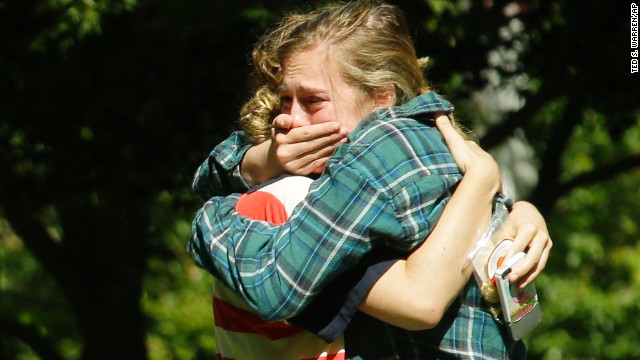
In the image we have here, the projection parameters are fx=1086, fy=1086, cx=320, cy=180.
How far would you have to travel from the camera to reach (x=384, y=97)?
2.30 m

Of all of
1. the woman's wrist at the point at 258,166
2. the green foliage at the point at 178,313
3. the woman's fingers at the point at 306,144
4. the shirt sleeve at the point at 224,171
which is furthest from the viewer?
the green foliage at the point at 178,313

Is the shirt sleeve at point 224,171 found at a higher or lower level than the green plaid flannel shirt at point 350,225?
lower

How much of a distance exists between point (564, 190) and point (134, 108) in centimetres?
228

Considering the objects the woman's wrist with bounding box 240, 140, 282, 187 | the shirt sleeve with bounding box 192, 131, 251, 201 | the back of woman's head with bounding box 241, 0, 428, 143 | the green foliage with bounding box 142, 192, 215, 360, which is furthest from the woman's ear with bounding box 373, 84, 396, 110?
the green foliage with bounding box 142, 192, 215, 360

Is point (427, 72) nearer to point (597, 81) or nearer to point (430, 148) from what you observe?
point (597, 81)

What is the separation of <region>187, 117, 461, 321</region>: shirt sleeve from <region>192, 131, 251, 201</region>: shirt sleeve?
34 cm

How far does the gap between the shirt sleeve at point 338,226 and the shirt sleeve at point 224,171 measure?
0.34 metres

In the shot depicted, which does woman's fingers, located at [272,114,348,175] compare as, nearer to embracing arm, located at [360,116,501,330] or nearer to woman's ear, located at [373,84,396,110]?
woman's ear, located at [373,84,396,110]

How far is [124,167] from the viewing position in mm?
4543

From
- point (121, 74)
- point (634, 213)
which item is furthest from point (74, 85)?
point (634, 213)

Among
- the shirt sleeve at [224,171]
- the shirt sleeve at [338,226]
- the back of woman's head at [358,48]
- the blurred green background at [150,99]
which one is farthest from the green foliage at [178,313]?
the shirt sleeve at [338,226]

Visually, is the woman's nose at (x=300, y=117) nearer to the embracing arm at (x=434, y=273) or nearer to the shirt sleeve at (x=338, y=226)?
the shirt sleeve at (x=338, y=226)

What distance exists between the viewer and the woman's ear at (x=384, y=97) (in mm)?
2291

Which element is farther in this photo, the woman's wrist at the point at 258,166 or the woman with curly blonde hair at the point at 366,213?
the woman's wrist at the point at 258,166
